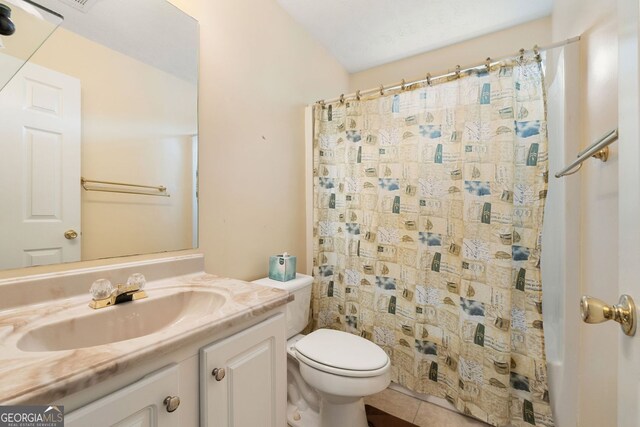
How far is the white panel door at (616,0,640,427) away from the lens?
396 mm

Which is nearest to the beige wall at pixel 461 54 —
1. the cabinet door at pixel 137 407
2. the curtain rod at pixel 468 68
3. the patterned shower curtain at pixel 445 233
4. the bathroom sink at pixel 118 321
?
the curtain rod at pixel 468 68

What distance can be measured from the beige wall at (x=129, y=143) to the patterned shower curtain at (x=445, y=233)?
94cm

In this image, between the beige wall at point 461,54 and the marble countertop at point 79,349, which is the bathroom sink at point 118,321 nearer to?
the marble countertop at point 79,349

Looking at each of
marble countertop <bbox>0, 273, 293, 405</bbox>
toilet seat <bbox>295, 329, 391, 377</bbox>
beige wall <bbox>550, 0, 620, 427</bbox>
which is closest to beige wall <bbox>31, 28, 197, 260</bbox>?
marble countertop <bbox>0, 273, 293, 405</bbox>

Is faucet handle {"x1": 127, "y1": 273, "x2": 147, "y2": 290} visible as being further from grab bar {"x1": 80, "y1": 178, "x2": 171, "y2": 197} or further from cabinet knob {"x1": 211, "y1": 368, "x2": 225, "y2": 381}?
cabinet knob {"x1": 211, "y1": 368, "x2": 225, "y2": 381}

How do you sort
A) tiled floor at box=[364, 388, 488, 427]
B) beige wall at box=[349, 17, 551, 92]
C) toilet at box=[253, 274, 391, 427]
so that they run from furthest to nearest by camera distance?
1. beige wall at box=[349, 17, 551, 92]
2. tiled floor at box=[364, 388, 488, 427]
3. toilet at box=[253, 274, 391, 427]

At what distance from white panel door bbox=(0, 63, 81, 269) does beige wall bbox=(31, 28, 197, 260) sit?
0.03 metres

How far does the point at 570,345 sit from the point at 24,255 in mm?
2117

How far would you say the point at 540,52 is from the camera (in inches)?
52.9

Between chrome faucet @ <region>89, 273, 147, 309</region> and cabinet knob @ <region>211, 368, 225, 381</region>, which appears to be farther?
chrome faucet @ <region>89, 273, 147, 309</region>

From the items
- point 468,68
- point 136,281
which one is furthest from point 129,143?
point 468,68

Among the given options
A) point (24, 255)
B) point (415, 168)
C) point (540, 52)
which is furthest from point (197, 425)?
point (540, 52)

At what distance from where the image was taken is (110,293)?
2.87 ft

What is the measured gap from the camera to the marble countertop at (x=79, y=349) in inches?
17.9
